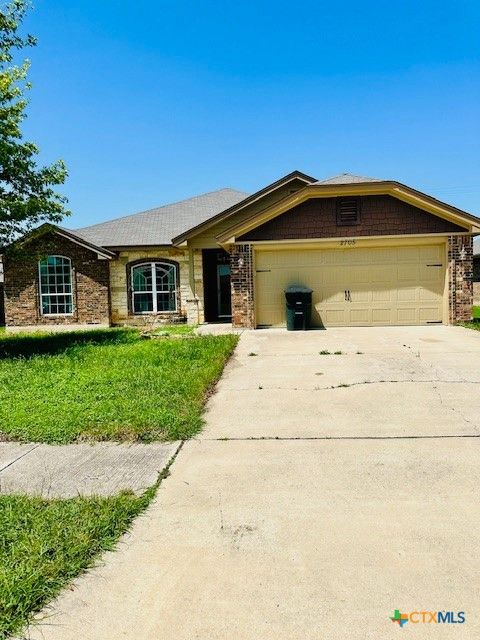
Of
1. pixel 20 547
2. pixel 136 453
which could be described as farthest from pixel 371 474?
pixel 20 547

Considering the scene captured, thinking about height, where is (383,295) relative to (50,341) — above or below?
above

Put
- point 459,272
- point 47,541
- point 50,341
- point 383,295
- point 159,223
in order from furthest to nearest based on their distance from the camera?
point 159,223
point 383,295
point 459,272
point 50,341
point 47,541

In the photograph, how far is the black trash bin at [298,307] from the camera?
12977 mm

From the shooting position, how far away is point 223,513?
3066 millimetres

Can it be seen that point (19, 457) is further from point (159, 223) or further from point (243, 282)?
point (159, 223)

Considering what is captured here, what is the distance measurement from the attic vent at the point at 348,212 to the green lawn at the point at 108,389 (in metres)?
5.33

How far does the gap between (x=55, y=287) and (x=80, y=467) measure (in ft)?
49.3

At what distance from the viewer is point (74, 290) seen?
17.4m

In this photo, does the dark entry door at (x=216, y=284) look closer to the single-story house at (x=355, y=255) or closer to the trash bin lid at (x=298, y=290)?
the single-story house at (x=355, y=255)

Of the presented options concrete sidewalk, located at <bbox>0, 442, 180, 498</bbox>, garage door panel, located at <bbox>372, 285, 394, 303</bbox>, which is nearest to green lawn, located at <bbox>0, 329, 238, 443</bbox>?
concrete sidewalk, located at <bbox>0, 442, 180, 498</bbox>

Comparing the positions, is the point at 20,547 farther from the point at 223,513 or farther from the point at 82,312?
the point at 82,312

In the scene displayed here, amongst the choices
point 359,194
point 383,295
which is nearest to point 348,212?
point 359,194

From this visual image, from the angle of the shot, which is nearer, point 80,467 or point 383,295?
point 80,467

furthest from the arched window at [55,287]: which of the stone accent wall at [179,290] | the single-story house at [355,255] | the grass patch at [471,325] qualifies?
the grass patch at [471,325]
